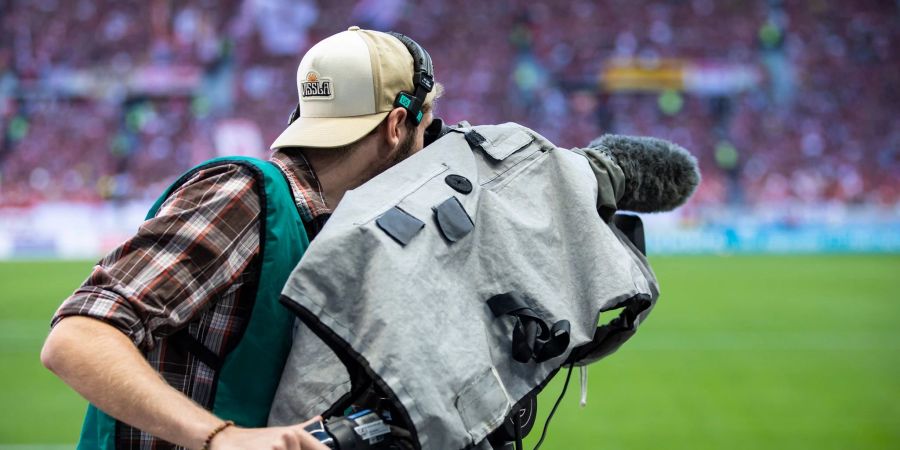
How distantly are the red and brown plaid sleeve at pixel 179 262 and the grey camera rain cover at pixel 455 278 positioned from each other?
0.62 feet

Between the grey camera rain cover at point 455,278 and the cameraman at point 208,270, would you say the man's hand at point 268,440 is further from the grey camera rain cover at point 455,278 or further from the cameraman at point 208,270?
the grey camera rain cover at point 455,278

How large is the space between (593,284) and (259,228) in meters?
0.61

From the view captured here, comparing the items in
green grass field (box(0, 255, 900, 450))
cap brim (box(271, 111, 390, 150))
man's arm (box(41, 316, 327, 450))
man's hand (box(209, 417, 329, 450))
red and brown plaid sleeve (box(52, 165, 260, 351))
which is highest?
cap brim (box(271, 111, 390, 150))

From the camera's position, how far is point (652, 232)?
19.5 meters

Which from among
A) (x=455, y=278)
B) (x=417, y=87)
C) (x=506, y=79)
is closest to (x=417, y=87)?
(x=417, y=87)

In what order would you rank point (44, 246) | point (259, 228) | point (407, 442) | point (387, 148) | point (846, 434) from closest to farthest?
1. point (407, 442)
2. point (259, 228)
3. point (387, 148)
4. point (846, 434)
5. point (44, 246)

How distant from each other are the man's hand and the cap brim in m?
0.60

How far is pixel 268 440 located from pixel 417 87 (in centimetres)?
80

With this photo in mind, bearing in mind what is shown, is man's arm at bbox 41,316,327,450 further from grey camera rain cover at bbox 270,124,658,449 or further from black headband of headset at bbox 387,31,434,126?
black headband of headset at bbox 387,31,434,126

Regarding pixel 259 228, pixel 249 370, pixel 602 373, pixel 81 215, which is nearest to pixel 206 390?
pixel 249 370

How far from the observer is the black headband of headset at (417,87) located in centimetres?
180

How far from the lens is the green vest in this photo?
63.2 inches

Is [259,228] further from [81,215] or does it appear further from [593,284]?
[81,215]

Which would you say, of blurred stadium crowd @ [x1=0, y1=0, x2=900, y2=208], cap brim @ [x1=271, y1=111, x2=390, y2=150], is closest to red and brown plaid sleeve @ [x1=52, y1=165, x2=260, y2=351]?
Result: cap brim @ [x1=271, y1=111, x2=390, y2=150]
